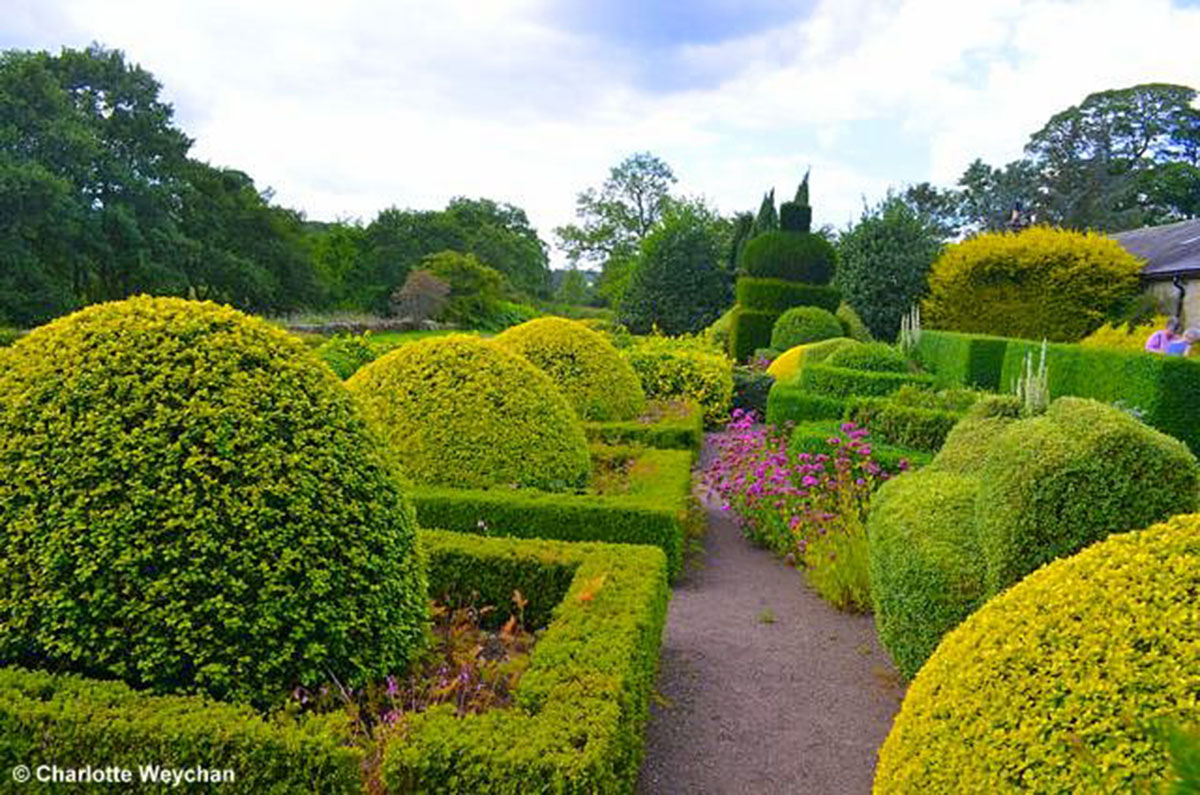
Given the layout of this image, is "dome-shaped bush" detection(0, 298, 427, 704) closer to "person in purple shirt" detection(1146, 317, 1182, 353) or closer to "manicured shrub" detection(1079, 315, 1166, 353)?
"person in purple shirt" detection(1146, 317, 1182, 353)

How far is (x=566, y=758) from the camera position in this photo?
2318mm

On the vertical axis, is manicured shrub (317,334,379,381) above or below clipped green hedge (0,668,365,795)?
above

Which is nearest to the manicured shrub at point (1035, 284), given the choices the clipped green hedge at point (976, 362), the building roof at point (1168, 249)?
the building roof at point (1168, 249)

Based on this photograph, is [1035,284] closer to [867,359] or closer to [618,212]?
[867,359]

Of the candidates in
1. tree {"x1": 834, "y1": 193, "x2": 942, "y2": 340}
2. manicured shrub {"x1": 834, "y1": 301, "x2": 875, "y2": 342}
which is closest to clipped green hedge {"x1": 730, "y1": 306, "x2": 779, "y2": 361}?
manicured shrub {"x1": 834, "y1": 301, "x2": 875, "y2": 342}

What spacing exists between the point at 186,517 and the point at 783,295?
18847mm

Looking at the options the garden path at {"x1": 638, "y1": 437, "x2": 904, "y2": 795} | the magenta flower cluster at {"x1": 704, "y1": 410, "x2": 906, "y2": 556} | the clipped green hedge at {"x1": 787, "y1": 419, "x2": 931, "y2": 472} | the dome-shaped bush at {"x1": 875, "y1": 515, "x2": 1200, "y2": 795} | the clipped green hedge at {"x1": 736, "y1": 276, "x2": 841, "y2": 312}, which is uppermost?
the clipped green hedge at {"x1": 736, "y1": 276, "x2": 841, "y2": 312}

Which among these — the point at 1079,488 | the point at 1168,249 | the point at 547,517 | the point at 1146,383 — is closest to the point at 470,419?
the point at 547,517

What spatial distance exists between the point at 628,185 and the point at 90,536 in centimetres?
5420

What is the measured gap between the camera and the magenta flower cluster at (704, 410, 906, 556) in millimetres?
6281

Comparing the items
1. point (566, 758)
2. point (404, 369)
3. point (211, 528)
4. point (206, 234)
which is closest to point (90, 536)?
point (211, 528)

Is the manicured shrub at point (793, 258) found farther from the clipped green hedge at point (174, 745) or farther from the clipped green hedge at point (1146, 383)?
the clipped green hedge at point (174, 745)

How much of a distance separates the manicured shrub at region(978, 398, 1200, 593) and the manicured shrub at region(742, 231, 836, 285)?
1775cm

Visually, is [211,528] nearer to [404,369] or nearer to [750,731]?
[750,731]
